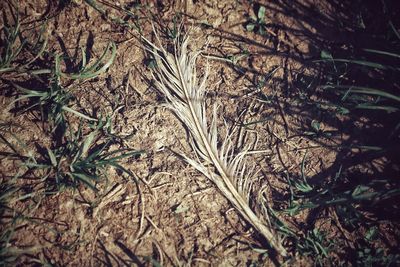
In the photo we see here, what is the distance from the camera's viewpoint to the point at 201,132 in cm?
187

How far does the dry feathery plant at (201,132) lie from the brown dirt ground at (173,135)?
3.3 inches

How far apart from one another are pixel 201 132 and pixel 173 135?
216 millimetres

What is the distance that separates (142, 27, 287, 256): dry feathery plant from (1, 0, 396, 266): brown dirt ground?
84 millimetres

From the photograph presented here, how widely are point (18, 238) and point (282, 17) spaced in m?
2.42

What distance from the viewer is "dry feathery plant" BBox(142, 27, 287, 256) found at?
1798 millimetres

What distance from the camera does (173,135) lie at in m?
1.95

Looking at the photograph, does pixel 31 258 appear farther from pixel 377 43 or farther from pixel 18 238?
pixel 377 43

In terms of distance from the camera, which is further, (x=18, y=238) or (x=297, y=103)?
(x=297, y=103)

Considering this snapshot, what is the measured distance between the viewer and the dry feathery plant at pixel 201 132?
1.80 meters

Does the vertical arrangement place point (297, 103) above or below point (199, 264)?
above

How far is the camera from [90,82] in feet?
6.66

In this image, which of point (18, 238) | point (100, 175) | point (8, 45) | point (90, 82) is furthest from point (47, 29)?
point (18, 238)

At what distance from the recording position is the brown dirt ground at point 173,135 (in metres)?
1.78

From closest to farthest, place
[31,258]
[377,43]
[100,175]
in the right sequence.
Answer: [31,258] → [100,175] → [377,43]
